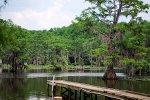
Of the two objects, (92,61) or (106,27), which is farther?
(92,61)

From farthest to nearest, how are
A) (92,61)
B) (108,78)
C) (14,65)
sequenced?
1. (92,61)
2. (14,65)
3. (108,78)

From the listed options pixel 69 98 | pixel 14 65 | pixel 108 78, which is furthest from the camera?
pixel 14 65

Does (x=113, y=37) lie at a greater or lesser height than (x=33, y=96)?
greater

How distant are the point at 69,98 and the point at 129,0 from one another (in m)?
30.6

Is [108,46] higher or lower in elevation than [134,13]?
lower

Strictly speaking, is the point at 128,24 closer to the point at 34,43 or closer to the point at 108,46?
the point at 108,46

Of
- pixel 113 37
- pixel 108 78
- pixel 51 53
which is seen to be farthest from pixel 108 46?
pixel 51 53

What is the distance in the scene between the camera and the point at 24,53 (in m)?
88.4

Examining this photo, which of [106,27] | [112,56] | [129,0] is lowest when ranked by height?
[112,56]

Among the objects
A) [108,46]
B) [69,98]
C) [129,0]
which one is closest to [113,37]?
[108,46]

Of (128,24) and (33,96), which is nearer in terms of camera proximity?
(33,96)

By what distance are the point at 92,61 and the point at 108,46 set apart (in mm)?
68620

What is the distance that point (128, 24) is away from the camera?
195 ft

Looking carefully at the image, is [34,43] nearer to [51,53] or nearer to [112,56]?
[51,53]
